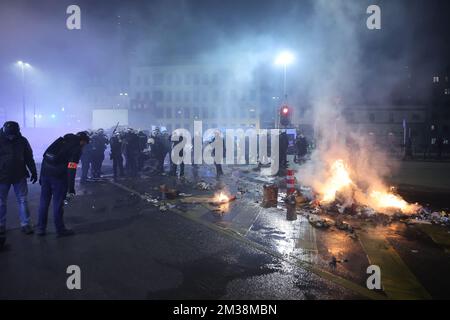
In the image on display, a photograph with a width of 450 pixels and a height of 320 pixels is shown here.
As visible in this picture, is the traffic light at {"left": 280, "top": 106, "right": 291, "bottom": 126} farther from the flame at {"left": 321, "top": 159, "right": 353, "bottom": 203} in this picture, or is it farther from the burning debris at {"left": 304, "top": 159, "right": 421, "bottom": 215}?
the flame at {"left": 321, "top": 159, "right": 353, "bottom": 203}

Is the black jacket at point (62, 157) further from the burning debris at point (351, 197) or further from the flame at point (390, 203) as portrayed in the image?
the flame at point (390, 203)

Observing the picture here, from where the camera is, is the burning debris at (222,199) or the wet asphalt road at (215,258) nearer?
the wet asphalt road at (215,258)

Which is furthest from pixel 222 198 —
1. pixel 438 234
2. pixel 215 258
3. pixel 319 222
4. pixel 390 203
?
pixel 438 234

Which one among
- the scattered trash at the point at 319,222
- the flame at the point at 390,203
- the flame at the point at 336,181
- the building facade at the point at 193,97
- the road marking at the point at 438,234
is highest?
the building facade at the point at 193,97

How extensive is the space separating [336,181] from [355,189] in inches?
24.1

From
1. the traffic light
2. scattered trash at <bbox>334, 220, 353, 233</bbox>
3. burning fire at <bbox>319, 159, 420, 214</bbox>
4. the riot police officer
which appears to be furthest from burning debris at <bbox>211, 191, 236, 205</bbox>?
the traffic light

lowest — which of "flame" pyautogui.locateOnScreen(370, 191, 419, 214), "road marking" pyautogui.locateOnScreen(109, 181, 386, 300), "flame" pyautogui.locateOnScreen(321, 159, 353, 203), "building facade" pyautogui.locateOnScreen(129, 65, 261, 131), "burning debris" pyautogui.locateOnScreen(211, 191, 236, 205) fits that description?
"road marking" pyautogui.locateOnScreen(109, 181, 386, 300)

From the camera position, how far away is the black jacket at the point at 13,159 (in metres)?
5.68

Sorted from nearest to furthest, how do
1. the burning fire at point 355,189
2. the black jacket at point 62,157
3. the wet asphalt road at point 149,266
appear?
the wet asphalt road at point 149,266 < the black jacket at point 62,157 < the burning fire at point 355,189

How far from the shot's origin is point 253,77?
149 feet

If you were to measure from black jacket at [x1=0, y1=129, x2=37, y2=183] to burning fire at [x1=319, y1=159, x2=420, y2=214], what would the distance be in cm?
646

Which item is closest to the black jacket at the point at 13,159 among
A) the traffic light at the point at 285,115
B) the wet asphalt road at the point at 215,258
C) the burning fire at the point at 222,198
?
the wet asphalt road at the point at 215,258

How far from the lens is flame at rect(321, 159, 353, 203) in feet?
27.8

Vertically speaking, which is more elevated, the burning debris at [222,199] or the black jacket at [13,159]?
the black jacket at [13,159]
